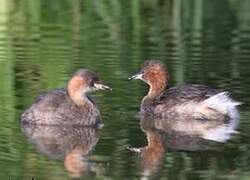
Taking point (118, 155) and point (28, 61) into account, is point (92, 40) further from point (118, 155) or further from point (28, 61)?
point (118, 155)

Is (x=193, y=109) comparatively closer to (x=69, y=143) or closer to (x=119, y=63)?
(x=69, y=143)

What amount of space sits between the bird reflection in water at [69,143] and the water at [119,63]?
5 cm

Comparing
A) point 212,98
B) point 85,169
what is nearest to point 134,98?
point 212,98

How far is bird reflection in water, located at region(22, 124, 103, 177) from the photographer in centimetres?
930

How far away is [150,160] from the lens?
9703mm

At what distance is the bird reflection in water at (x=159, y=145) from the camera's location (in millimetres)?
9352

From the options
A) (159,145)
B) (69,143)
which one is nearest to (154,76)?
(159,145)

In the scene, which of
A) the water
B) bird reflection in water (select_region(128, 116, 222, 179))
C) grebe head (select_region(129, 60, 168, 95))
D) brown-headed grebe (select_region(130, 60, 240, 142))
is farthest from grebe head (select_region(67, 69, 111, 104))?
grebe head (select_region(129, 60, 168, 95))

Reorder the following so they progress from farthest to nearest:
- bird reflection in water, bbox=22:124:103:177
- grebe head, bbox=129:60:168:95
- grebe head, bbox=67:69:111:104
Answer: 1. grebe head, bbox=129:60:168:95
2. grebe head, bbox=67:69:111:104
3. bird reflection in water, bbox=22:124:103:177

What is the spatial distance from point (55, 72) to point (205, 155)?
15.7 feet

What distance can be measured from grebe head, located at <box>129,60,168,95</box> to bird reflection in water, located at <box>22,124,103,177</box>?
1846 mm

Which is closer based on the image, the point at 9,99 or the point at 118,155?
the point at 118,155

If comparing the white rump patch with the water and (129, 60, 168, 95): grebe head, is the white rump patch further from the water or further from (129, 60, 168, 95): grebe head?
(129, 60, 168, 95): grebe head

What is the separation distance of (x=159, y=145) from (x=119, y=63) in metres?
4.73
